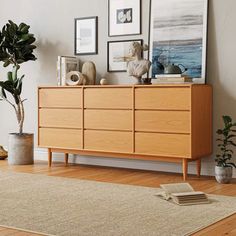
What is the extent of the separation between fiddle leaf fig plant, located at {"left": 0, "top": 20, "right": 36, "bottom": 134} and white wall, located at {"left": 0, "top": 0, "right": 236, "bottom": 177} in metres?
0.30

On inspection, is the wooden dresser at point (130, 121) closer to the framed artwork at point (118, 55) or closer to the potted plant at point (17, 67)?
the potted plant at point (17, 67)

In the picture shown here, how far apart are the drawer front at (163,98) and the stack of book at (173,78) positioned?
110 mm

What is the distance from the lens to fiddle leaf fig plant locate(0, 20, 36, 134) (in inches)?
227

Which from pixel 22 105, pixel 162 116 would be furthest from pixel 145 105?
pixel 22 105

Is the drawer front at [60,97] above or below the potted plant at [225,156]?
above

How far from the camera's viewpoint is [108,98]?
5.12 m

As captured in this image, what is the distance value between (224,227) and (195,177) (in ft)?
A: 6.11

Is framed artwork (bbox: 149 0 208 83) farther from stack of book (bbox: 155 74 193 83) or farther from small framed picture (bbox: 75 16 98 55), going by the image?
small framed picture (bbox: 75 16 98 55)

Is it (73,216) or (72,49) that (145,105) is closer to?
(72,49)

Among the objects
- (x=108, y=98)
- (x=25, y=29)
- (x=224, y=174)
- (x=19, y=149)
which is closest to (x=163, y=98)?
(x=108, y=98)

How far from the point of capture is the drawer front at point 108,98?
500cm

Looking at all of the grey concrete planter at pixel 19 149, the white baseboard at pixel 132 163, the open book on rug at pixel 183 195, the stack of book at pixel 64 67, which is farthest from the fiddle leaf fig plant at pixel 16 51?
the open book on rug at pixel 183 195

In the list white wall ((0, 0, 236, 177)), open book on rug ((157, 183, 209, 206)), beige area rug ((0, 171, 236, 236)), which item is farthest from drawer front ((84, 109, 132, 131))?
open book on rug ((157, 183, 209, 206))

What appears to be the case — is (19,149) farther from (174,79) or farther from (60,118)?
(174,79)
